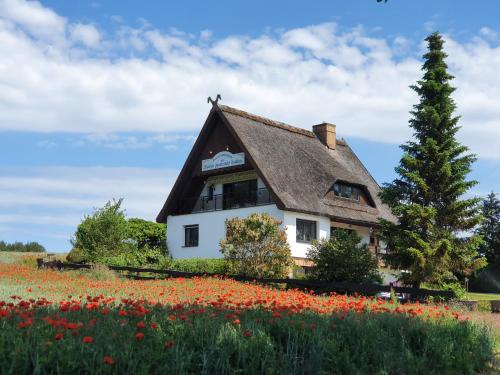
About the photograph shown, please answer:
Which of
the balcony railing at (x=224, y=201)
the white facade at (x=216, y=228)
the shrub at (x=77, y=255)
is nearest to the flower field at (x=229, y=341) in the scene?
the white facade at (x=216, y=228)

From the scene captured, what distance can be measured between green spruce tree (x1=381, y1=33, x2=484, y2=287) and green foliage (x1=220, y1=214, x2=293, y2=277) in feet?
16.7

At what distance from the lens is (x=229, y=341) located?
7.52 m

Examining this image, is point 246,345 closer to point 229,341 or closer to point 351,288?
point 229,341

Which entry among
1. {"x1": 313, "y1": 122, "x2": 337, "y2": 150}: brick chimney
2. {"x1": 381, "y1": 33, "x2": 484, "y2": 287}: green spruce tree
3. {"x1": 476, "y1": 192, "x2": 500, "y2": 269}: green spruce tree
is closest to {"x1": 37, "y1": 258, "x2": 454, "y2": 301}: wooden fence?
{"x1": 381, "y1": 33, "x2": 484, "y2": 287}: green spruce tree

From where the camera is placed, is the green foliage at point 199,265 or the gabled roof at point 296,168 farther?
the gabled roof at point 296,168

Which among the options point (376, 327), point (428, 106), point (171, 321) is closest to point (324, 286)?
point (428, 106)

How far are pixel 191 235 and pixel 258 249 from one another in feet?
45.2

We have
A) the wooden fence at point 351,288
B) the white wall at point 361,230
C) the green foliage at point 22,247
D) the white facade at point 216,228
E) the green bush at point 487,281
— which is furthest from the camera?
the green foliage at point 22,247

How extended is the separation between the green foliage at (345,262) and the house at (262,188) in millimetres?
8660

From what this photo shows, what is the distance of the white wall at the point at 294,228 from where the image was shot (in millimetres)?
35469

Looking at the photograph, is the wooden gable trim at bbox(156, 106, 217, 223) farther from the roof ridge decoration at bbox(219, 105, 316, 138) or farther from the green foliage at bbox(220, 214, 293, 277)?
the green foliage at bbox(220, 214, 293, 277)

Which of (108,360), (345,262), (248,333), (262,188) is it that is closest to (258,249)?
(345,262)

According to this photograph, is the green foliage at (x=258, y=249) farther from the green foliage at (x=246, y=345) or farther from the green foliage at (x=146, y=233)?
the green foliage at (x=246, y=345)

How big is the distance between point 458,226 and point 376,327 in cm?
2057
